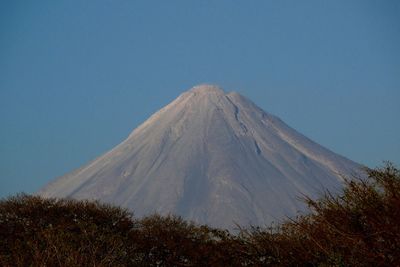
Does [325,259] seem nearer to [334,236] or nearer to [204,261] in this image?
[334,236]

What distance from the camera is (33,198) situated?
5891 centimetres

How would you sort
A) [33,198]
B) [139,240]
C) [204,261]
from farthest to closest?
1. [33,198]
2. [139,240]
3. [204,261]

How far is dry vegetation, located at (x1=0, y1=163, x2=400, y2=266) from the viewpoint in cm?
2158

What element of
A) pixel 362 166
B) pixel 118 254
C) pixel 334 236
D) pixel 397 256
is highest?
pixel 118 254

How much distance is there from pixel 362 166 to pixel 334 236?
1.93 m

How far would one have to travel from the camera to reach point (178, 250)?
52656 mm

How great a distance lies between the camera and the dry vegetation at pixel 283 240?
21.6 meters

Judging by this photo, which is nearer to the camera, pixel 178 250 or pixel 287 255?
pixel 287 255

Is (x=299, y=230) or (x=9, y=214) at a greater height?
(x=9, y=214)

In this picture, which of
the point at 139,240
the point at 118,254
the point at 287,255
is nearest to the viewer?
the point at 287,255

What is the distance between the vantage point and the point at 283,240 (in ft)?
93.3

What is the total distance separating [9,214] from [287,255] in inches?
1196

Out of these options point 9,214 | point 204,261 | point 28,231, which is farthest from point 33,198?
point 204,261

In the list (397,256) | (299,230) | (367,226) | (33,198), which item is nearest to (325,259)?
(299,230)
